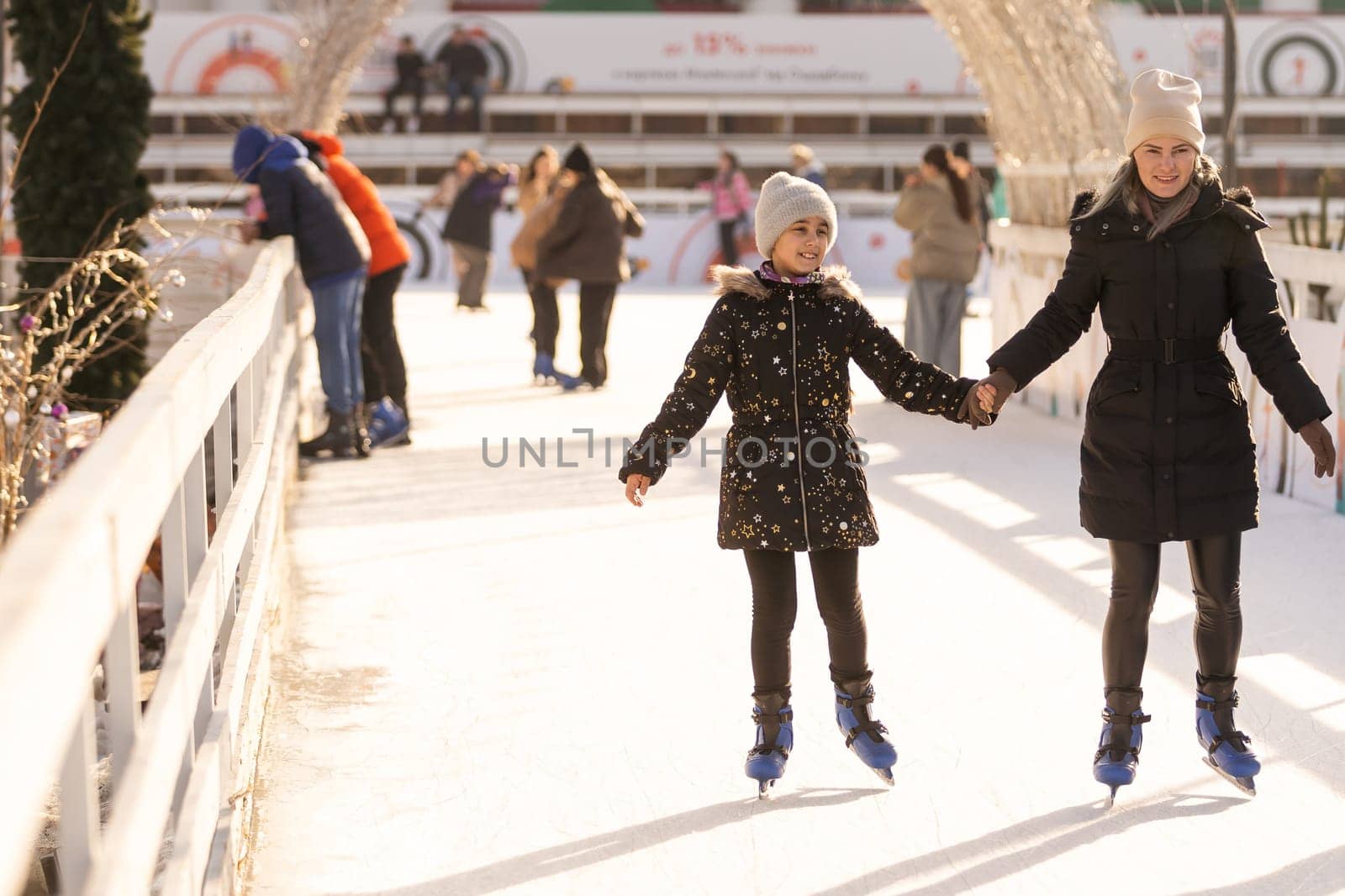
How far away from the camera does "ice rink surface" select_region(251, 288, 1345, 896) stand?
3.52 m

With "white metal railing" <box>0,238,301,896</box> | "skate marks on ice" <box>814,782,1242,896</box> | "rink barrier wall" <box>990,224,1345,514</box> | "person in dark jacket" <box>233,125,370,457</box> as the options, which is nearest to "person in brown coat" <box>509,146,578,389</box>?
"person in dark jacket" <box>233,125,370,457</box>

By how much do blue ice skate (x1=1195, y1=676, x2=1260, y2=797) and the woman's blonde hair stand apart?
36.3 inches

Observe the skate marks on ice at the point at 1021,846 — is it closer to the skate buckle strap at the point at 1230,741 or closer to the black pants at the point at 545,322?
the skate buckle strap at the point at 1230,741

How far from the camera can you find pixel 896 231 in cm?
2291

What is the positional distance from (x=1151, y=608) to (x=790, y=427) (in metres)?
0.81

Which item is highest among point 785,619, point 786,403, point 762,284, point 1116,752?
point 762,284

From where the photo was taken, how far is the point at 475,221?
55.2 ft

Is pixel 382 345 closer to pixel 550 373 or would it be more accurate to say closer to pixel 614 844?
pixel 550 373

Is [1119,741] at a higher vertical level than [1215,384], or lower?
lower

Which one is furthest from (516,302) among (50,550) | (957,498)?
(50,550)

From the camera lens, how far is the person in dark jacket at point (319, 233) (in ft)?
27.0

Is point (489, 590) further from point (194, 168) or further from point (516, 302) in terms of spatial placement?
point (194, 168)

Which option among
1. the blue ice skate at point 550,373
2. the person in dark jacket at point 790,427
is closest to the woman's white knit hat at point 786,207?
the person in dark jacket at point 790,427

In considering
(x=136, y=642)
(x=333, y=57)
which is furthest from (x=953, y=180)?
(x=136, y=642)
